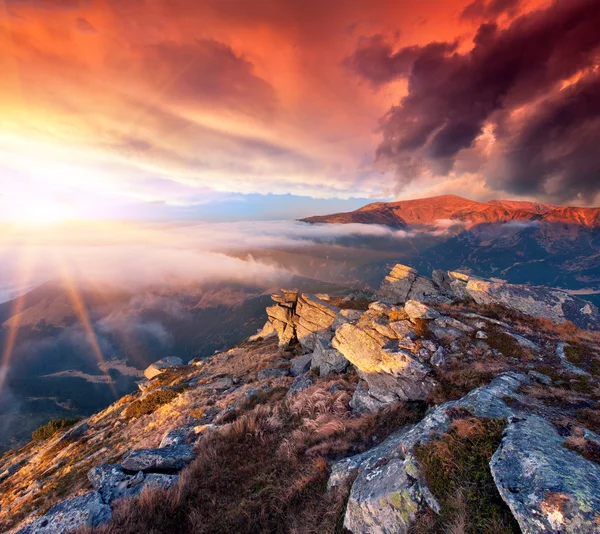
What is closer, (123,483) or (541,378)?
(123,483)

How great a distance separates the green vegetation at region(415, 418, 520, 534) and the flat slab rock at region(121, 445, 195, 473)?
9.65 metres

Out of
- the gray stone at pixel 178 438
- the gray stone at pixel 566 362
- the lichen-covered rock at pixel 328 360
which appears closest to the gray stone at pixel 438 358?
the gray stone at pixel 566 362

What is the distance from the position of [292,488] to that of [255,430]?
4.70 m

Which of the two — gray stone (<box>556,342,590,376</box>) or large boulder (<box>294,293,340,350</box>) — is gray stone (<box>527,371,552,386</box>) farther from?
large boulder (<box>294,293,340,350</box>)

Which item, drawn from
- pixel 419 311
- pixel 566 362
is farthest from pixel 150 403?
pixel 566 362

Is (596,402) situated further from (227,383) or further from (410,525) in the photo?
(227,383)

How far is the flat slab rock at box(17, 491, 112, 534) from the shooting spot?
7035mm

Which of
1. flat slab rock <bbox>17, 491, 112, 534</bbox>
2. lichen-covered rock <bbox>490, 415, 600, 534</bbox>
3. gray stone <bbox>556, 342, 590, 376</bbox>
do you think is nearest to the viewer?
lichen-covered rock <bbox>490, 415, 600, 534</bbox>

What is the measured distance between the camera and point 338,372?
21828 millimetres

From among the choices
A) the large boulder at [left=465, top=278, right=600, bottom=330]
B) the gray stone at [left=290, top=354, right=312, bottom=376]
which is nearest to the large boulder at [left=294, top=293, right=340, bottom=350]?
the gray stone at [left=290, top=354, right=312, bottom=376]

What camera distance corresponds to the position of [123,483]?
912cm

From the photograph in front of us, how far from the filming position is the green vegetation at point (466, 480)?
16.4 ft

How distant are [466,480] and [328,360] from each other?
1837 cm

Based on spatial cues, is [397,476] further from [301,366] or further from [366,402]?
[301,366]
